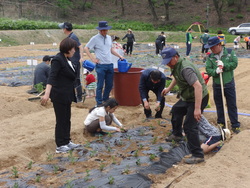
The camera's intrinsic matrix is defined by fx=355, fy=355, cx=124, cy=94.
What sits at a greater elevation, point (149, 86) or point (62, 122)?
point (149, 86)

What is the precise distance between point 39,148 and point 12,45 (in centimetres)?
2459

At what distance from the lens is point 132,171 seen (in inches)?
183

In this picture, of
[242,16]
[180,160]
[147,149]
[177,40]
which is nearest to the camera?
[180,160]

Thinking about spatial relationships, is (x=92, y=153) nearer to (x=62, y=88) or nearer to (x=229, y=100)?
(x=62, y=88)

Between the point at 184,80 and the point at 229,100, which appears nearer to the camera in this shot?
the point at 184,80

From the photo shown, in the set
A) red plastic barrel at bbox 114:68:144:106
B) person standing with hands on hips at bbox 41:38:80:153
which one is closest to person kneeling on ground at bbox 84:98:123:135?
person standing with hands on hips at bbox 41:38:80:153

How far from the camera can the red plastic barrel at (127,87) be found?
8.35 meters

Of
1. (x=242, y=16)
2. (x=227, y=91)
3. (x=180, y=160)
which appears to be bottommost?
(x=180, y=160)

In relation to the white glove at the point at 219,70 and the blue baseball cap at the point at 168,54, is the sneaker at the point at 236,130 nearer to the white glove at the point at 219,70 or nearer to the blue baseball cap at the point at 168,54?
the white glove at the point at 219,70

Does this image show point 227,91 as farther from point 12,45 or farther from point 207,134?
point 12,45

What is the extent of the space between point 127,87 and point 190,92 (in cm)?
367

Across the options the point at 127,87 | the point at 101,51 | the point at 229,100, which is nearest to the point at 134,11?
the point at 127,87

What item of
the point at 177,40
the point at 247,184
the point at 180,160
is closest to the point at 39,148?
the point at 180,160

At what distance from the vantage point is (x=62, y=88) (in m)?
5.36
